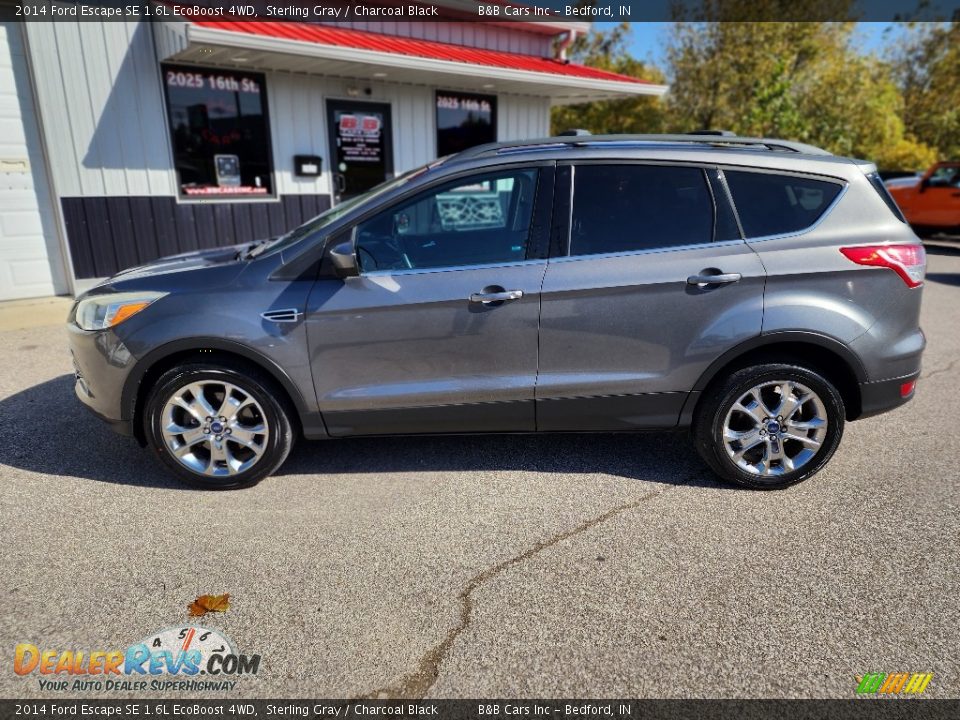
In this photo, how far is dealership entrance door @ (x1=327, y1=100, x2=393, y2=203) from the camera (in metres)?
9.41

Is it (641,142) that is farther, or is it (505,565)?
(641,142)

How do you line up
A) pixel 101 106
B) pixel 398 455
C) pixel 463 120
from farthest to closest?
1. pixel 463 120
2. pixel 101 106
3. pixel 398 455

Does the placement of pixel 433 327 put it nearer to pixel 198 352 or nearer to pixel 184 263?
pixel 198 352

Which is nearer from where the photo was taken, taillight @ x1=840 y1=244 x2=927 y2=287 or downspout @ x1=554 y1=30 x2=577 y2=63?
taillight @ x1=840 y1=244 x2=927 y2=287

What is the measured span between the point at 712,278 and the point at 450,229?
160 centimetres

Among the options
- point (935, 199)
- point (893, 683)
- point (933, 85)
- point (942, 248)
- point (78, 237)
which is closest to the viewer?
point (893, 683)

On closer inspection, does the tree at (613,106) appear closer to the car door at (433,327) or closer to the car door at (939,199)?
the car door at (939,199)

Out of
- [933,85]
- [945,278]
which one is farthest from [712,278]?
[933,85]

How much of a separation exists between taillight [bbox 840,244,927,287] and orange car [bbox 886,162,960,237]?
13.0 metres

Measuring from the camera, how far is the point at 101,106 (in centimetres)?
776

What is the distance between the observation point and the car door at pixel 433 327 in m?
3.40

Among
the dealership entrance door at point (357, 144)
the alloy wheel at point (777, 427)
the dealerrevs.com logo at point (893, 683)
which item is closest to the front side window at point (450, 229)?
the alloy wheel at point (777, 427)

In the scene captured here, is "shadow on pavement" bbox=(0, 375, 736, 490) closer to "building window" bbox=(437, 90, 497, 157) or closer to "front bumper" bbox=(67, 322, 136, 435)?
"front bumper" bbox=(67, 322, 136, 435)

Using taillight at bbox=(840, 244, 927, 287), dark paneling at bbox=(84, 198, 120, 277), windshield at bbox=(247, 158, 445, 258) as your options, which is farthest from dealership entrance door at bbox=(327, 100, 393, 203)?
taillight at bbox=(840, 244, 927, 287)
